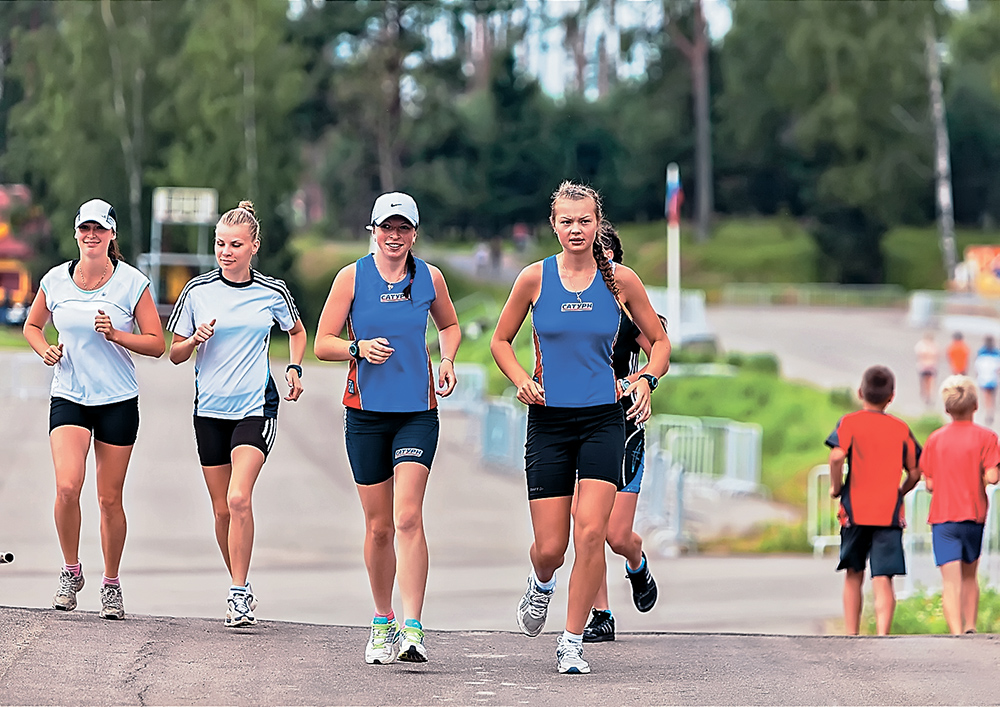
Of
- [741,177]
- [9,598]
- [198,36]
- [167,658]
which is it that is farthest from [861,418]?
[741,177]

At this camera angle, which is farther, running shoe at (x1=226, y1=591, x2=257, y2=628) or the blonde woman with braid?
running shoe at (x1=226, y1=591, x2=257, y2=628)

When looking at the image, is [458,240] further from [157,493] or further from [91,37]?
[157,493]

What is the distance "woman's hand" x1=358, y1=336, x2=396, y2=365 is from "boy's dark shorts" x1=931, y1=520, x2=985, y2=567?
369cm

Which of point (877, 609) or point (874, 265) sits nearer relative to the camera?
point (877, 609)

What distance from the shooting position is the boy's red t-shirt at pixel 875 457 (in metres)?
7.98

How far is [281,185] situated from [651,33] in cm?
1992

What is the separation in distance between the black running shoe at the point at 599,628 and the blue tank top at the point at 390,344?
1742 millimetres

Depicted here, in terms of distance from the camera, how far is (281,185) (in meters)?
47.1

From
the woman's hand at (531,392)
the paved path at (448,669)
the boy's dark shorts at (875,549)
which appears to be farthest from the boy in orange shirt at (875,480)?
the woman's hand at (531,392)

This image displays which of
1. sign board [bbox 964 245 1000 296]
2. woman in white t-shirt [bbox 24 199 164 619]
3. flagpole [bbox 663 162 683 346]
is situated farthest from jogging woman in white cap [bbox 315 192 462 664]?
sign board [bbox 964 245 1000 296]

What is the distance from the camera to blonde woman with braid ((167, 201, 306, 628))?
22.4ft

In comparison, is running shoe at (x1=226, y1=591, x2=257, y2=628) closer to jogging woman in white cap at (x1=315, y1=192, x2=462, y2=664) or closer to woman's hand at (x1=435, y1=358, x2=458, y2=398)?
jogging woman in white cap at (x1=315, y1=192, x2=462, y2=664)

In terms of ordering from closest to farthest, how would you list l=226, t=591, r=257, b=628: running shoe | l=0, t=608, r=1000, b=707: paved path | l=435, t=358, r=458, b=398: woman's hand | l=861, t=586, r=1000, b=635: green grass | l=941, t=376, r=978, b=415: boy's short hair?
l=0, t=608, r=1000, b=707: paved path
l=435, t=358, r=458, b=398: woman's hand
l=226, t=591, r=257, b=628: running shoe
l=941, t=376, r=978, b=415: boy's short hair
l=861, t=586, r=1000, b=635: green grass

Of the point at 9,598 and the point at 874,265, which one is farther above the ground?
the point at 874,265
